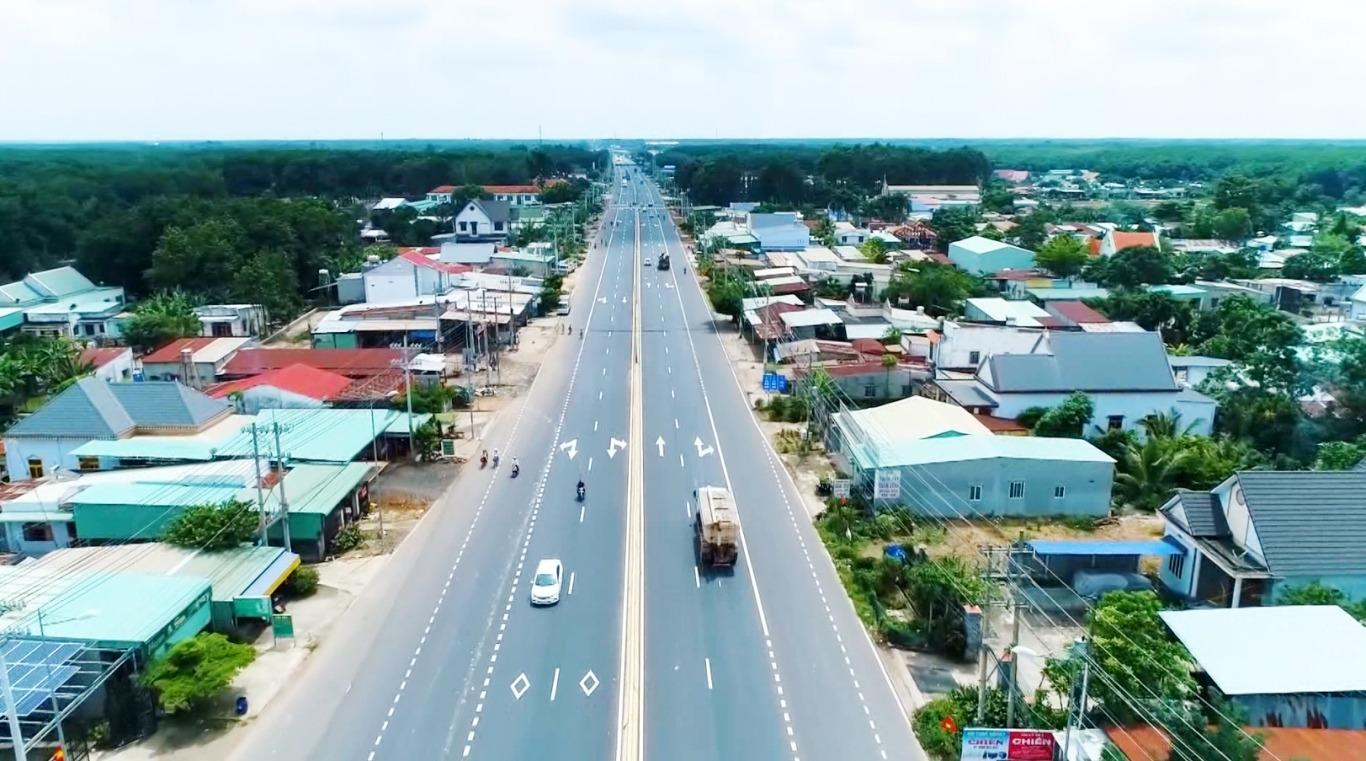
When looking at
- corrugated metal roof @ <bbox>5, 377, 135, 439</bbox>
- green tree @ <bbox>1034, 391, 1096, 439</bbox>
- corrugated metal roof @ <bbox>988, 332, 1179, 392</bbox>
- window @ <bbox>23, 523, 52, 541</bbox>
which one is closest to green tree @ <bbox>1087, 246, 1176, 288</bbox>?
corrugated metal roof @ <bbox>988, 332, 1179, 392</bbox>

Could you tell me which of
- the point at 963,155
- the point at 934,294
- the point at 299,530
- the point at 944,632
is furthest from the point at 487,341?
the point at 963,155

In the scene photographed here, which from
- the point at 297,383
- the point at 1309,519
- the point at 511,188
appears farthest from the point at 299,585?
the point at 511,188

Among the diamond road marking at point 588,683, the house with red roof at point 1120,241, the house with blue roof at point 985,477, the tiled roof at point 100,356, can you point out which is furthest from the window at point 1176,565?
the house with red roof at point 1120,241

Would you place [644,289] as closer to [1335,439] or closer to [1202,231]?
[1335,439]

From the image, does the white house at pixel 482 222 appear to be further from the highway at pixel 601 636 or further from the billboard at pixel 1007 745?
the billboard at pixel 1007 745

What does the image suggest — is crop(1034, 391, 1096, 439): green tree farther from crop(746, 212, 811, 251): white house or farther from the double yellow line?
crop(746, 212, 811, 251): white house
